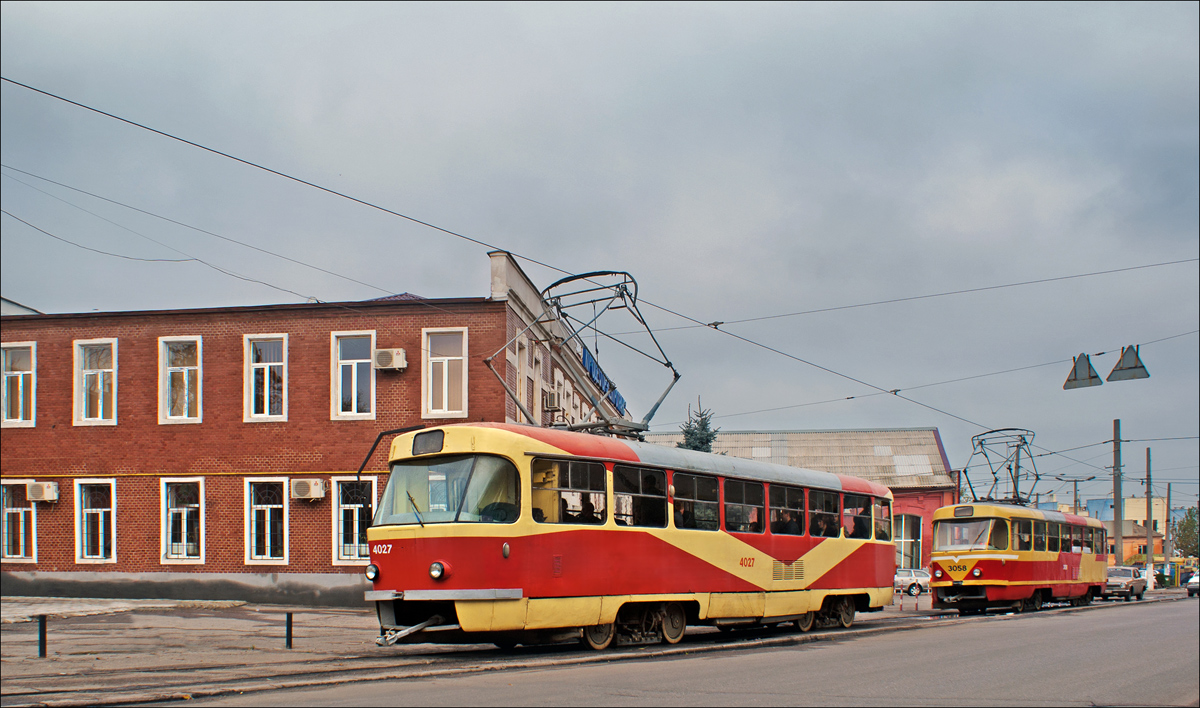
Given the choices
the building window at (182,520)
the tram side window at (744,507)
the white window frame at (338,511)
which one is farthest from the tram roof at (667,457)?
the building window at (182,520)

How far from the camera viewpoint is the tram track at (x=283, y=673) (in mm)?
9820

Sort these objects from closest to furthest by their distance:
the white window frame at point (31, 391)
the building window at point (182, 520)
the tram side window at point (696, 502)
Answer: the tram side window at point (696, 502), the building window at point (182, 520), the white window frame at point (31, 391)

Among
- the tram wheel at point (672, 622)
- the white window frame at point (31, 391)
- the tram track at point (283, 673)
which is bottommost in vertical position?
the tram wheel at point (672, 622)

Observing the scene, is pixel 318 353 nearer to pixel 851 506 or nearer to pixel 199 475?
pixel 199 475

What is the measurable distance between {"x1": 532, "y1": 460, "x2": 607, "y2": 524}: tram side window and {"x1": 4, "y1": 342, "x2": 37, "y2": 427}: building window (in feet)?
68.4

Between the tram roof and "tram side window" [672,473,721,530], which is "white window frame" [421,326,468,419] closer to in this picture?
the tram roof

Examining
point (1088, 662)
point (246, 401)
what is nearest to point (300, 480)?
point (246, 401)

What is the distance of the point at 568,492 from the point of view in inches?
567

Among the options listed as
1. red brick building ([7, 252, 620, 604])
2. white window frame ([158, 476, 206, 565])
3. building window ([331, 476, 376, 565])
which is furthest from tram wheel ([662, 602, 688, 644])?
white window frame ([158, 476, 206, 565])

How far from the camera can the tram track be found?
9.82m

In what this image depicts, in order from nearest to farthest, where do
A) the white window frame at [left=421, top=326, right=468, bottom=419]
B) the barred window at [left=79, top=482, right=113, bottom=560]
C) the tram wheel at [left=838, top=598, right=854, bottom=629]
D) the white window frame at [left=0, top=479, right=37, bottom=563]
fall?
the tram wheel at [left=838, top=598, right=854, bottom=629]
the white window frame at [left=421, top=326, right=468, bottom=419]
the barred window at [left=79, top=482, right=113, bottom=560]
the white window frame at [left=0, top=479, right=37, bottom=563]

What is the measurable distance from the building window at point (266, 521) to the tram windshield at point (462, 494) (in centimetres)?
1463

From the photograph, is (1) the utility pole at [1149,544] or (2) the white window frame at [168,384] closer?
(2) the white window frame at [168,384]

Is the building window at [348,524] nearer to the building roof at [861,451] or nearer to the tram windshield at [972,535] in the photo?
the tram windshield at [972,535]
